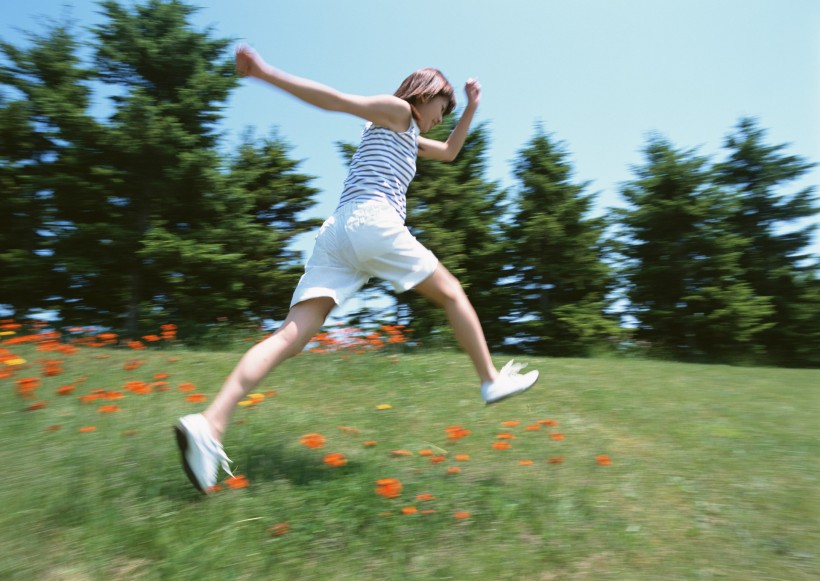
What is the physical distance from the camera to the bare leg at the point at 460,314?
2.79m

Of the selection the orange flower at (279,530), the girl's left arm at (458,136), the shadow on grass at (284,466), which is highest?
the girl's left arm at (458,136)

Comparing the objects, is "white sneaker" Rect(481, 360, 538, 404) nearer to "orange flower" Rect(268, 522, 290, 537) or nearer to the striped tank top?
the striped tank top

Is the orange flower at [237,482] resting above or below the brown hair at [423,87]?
below

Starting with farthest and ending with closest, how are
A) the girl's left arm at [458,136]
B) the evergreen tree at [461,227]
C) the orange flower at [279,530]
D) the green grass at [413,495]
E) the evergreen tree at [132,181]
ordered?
the evergreen tree at [461,227] < the evergreen tree at [132,181] < the girl's left arm at [458,136] < the orange flower at [279,530] < the green grass at [413,495]

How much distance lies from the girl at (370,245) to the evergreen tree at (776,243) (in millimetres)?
12520

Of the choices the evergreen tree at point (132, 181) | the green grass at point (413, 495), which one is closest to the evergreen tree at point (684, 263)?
the evergreen tree at point (132, 181)

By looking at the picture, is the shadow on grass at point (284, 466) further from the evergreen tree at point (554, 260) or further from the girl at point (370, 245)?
the evergreen tree at point (554, 260)

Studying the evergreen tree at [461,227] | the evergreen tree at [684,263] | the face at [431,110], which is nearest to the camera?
the face at [431,110]

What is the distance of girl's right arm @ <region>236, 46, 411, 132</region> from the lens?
2.48 m

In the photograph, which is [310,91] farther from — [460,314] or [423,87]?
[460,314]

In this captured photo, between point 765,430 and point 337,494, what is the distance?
106 inches

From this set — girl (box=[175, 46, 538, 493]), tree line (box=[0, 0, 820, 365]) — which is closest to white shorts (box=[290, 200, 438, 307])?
girl (box=[175, 46, 538, 493])

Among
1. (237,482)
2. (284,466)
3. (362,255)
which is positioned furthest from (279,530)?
(362,255)

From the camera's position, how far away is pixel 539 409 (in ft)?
13.1
